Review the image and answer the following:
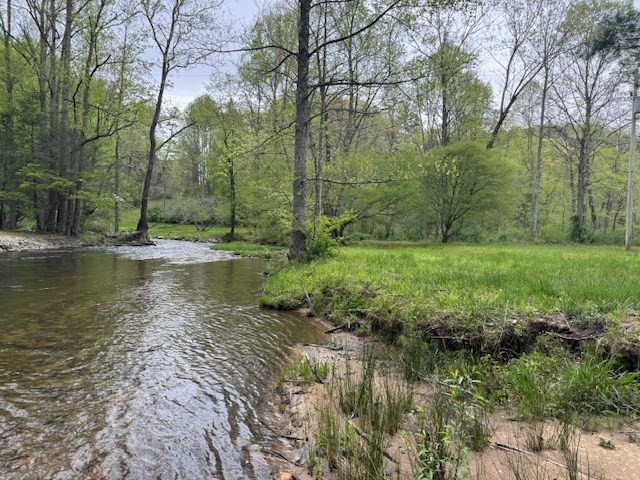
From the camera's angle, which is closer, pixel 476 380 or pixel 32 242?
pixel 476 380

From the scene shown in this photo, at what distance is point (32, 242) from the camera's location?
1866 centimetres

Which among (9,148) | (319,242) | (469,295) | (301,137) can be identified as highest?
(9,148)

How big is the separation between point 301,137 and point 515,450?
924 centimetres

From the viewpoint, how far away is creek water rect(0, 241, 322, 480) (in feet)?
9.27

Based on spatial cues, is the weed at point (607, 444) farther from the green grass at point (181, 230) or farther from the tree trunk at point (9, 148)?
the green grass at point (181, 230)

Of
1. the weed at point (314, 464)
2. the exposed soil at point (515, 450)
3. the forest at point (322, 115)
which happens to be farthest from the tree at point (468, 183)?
the weed at point (314, 464)

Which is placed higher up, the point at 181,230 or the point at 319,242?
the point at 319,242

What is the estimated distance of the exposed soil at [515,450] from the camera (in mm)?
2510

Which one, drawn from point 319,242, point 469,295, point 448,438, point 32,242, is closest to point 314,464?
point 448,438

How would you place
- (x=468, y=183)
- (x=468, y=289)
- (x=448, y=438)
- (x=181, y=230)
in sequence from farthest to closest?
(x=181, y=230) < (x=468, y=183) < (x=468, y=289) < (x=448, y=438)

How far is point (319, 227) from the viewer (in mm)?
10852

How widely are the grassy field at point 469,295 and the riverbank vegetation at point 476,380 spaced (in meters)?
0.02

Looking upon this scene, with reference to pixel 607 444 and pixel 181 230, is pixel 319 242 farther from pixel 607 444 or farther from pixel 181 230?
pixel 181 230

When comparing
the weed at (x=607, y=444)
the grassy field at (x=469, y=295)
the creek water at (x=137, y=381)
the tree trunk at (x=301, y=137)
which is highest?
the tree trunk at (x=301, y=137)
